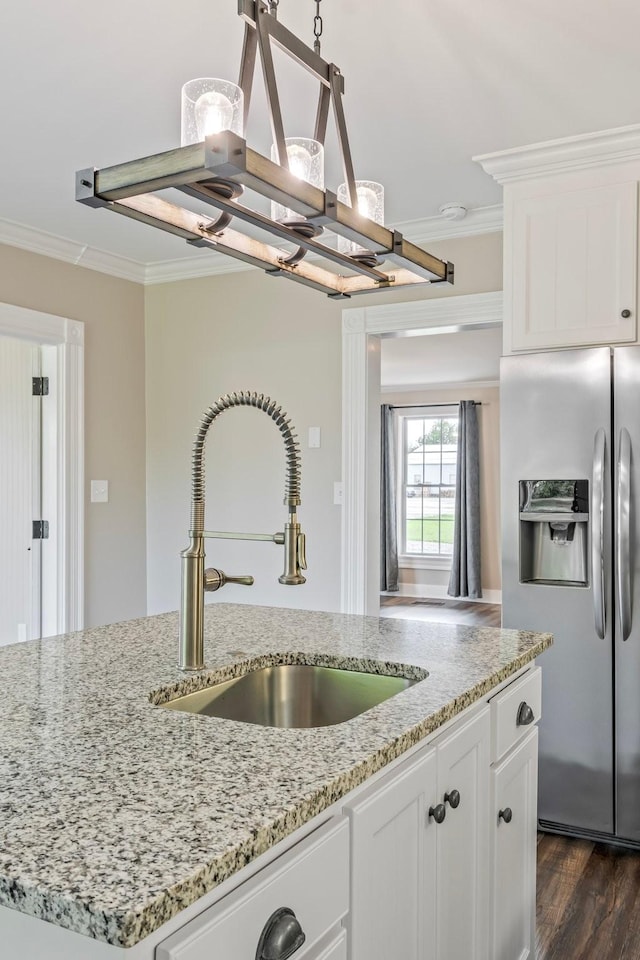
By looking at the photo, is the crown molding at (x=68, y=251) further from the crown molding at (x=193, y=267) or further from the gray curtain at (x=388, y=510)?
the gray curtain at (x=388, y=510)

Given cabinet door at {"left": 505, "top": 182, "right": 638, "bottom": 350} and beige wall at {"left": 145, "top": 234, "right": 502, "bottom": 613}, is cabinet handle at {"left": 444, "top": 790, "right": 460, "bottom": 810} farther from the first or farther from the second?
beige wall at {"left": 145, "top": 234, "right": 502, "bottom": 613}

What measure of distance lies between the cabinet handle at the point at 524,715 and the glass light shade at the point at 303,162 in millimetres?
1206

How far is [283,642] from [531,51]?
1.84 metres

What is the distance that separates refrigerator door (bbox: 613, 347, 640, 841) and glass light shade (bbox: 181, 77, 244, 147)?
1.91 meters

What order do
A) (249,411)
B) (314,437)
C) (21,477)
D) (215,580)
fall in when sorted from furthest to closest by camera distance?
(249,411)
(21,477)
(314,437)
(215,580)

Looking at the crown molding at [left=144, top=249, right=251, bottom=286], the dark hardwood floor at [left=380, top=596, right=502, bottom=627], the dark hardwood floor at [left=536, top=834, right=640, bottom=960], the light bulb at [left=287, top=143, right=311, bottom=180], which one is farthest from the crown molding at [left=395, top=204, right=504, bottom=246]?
the dark hardwood floor at [left=380, top=596, right=502, bottom=627]

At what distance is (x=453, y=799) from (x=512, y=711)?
38cm

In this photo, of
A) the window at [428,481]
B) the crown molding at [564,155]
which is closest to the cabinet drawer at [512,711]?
the crown molding at [564,155]

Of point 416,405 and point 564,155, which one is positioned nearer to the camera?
point 564,155

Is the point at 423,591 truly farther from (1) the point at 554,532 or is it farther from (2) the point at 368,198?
(2) the point at 368,198

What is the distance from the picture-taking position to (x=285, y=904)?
930 millimetres

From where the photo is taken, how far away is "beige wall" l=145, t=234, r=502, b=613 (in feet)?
13.8

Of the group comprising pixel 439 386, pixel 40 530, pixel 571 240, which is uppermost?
pixel 439 386

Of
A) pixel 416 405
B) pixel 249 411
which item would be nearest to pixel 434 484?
pixel 416 405
